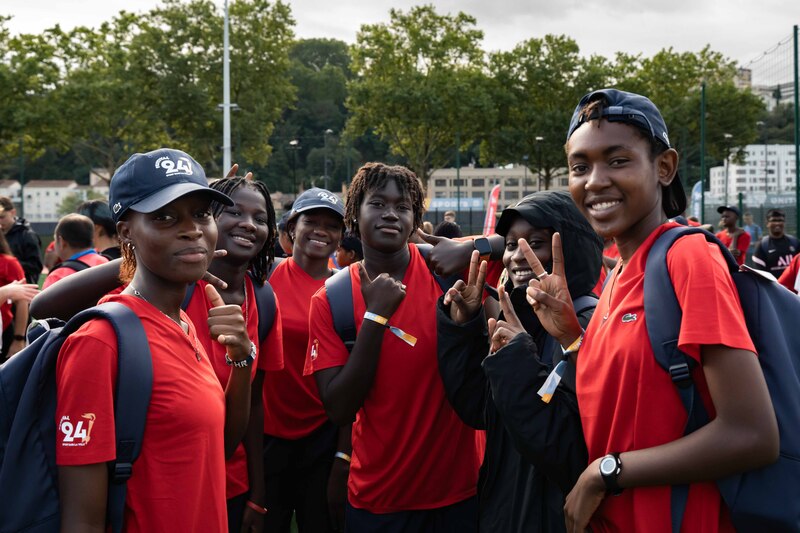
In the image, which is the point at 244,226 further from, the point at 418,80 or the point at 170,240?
the point at 418,80

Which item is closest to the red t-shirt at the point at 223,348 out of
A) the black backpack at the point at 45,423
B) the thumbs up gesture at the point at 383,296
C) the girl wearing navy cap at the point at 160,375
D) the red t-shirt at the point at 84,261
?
the girl wearing navy cap at the point at 160,375

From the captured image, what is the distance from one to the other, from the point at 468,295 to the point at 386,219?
728mm

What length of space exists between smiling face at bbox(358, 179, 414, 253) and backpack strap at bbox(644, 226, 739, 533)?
1.77 metres

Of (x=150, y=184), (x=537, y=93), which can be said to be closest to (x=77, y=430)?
(x=150, y=184)

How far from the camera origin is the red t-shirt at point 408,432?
3324mm

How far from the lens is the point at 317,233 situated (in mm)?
4801

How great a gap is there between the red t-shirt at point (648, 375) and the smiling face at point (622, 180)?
0.09 meters

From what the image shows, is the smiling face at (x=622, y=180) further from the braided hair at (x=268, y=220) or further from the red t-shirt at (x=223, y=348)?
the braided hair at (x=268, y=220)

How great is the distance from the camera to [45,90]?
105ft

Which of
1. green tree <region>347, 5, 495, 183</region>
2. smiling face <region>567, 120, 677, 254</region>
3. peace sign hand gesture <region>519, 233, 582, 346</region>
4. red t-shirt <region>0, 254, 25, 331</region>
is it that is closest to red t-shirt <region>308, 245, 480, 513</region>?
peace sign hand gesture <region>519, 233, 582, 346</region>

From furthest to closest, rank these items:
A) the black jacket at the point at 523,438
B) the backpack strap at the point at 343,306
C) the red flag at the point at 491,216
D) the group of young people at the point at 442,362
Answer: the red flag at the point at 491,216
the backpack strap at the point at 343,306
the black jacket at the point at 523,438
the group of young people at the point at 442,362

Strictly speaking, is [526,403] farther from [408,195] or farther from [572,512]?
[408,195]

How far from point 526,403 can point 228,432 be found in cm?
111

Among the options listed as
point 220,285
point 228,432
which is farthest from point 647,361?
point 220,285
